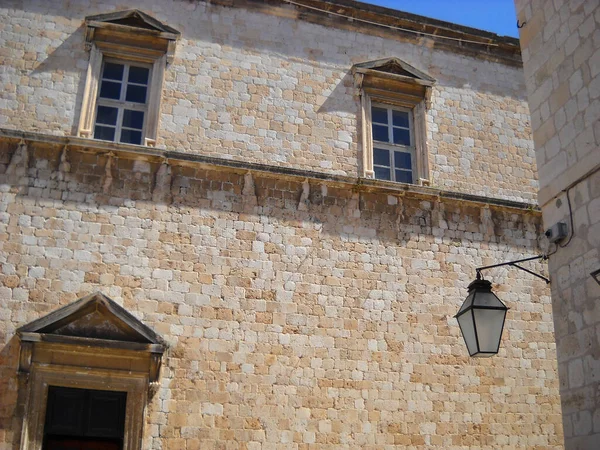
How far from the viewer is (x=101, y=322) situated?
8.10 metres

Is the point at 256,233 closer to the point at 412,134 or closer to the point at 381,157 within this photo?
the point at 381,157

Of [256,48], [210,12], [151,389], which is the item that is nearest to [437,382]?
[151,389]

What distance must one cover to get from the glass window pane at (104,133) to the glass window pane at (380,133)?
379cm

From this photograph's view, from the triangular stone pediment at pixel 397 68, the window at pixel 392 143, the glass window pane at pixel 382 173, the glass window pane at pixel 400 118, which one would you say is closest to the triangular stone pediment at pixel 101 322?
the glass window pane at pixel 382 173

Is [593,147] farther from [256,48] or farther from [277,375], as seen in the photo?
[256,48]

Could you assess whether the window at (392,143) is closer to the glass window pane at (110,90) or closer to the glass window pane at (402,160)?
the glass window pane at (402,160)

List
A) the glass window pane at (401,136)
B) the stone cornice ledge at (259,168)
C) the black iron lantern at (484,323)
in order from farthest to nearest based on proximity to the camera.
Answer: the glass window pane at (401,136) → the stone cornice ledge at (259,168) → the black iron lantern at (484,323)

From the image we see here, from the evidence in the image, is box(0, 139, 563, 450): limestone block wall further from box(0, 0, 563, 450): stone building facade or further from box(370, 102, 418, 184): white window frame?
box(370, 102, 418, 184): white window frame

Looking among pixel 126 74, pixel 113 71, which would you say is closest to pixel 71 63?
pixel 113 71

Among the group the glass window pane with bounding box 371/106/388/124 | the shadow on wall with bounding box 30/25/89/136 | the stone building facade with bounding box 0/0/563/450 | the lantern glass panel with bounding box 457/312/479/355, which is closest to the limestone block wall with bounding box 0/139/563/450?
the stone building facade with bounding box 0/0/563/450

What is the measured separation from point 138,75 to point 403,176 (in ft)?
13.4

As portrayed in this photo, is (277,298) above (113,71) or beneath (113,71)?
beneath

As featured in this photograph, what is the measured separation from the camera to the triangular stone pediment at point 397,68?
34.8 feet

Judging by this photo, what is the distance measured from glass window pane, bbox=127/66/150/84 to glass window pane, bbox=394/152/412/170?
3806 mm
